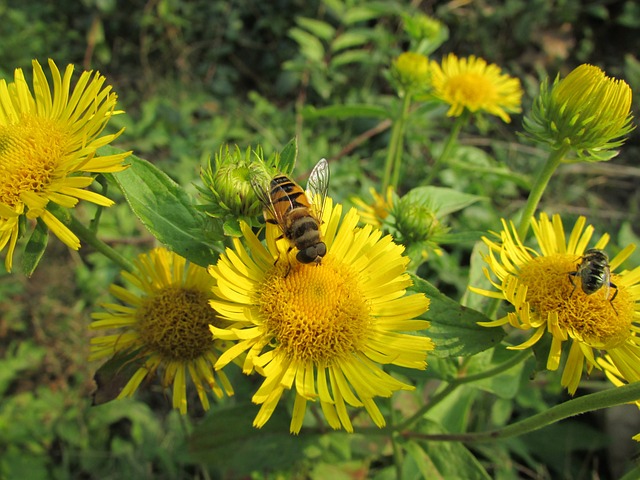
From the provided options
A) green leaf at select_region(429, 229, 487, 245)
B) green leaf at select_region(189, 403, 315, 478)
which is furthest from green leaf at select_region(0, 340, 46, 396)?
green leaf at select_region(429, 229, 487, 245)

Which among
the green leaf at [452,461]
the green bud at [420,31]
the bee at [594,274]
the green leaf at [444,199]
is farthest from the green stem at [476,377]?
the green bud at [420,31]

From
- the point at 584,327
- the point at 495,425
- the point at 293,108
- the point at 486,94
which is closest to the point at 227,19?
the point at 293,108

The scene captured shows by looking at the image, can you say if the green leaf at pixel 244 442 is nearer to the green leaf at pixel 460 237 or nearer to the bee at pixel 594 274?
the green leaf at pixel 460 237

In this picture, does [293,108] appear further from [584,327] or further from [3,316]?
[584,327]

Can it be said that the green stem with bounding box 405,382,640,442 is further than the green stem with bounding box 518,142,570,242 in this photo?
No

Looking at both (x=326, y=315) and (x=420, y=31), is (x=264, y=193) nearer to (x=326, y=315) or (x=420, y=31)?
(x=326, y=315)

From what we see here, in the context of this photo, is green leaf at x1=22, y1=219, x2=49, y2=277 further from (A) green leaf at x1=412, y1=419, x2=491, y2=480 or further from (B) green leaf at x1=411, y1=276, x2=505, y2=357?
(A) green leaf at x1=412, y1=419, x2=491, y2=480

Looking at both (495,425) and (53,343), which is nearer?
(495,425)
